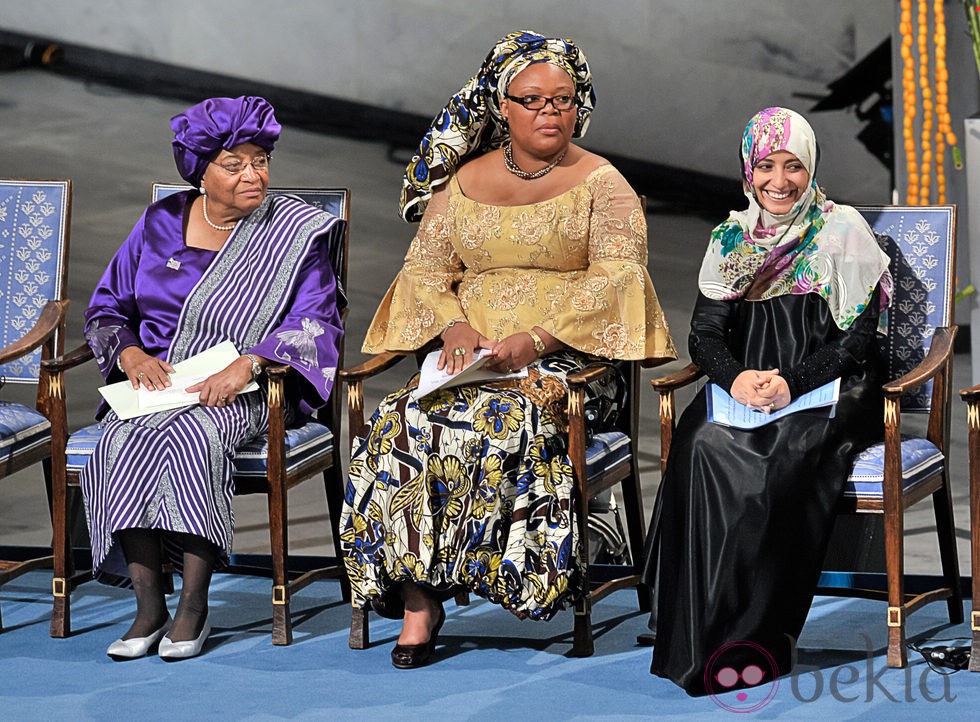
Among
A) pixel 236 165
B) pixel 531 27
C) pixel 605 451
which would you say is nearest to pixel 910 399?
pixel 605 451

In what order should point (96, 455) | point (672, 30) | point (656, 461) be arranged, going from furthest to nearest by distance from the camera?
point (672, 30), point (656, 461), point (96, 455)

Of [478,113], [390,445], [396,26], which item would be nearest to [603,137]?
[396,26]

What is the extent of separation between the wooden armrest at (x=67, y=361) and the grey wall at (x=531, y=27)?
13.0 ft

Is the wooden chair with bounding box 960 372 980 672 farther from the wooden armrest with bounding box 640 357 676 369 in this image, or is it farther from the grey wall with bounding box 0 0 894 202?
the grey wall with bounding box 0 0 894 202

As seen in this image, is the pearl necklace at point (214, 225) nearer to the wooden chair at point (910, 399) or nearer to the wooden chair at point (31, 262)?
the wooden chair at point (31, 262)

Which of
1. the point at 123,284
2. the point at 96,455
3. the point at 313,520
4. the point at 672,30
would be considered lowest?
the point at 313,520

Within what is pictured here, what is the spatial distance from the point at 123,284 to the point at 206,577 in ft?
2.82

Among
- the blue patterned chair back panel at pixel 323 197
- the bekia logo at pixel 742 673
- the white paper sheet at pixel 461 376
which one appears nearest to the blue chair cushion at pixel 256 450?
the white paper sheet at pixel 461 376

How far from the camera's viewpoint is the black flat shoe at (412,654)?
11.5ft

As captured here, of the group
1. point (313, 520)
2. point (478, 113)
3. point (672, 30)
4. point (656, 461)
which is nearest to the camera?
point (478, 113)

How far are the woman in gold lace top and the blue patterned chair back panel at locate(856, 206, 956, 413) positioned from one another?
1.92 feet

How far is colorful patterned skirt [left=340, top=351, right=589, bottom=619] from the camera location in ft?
11.5

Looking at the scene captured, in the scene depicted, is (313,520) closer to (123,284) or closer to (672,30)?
(123,284)

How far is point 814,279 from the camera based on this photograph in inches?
142
